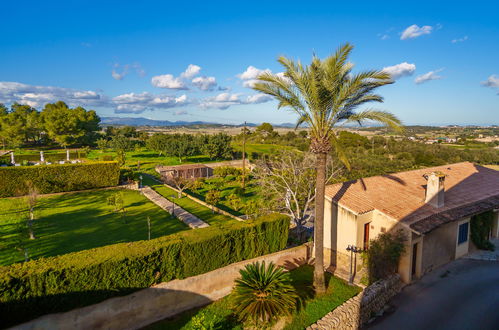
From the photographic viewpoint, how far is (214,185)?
31281mm

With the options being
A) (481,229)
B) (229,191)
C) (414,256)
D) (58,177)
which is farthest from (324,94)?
(58,177)

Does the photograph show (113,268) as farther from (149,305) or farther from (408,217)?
(408,217)

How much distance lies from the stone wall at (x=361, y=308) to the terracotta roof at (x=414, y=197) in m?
2.77

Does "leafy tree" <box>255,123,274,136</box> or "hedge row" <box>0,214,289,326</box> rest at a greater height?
"leafy tree" <box>255,123,274,136</box>

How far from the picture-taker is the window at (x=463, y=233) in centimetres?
→ 1478

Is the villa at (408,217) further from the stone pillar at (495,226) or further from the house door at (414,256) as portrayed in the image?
the stone pillar at (495,226)

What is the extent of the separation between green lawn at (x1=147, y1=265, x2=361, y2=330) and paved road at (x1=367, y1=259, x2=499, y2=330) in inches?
62.4

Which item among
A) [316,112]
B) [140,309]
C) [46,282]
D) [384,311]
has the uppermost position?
[316,112]

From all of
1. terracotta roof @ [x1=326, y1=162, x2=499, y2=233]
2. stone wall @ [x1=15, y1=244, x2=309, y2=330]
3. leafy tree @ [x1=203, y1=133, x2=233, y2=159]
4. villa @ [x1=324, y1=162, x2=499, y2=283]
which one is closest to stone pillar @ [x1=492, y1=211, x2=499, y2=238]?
villa @ [x1=324, y1=162, x2=499, y2=283]

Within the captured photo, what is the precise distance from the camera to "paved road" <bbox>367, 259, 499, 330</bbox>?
10009 mm

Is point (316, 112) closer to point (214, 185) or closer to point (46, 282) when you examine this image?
point (46, 282)

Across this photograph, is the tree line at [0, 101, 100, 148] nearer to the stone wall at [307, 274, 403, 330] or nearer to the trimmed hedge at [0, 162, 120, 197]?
the trimmed hedge at [0, 162, 120, 197]

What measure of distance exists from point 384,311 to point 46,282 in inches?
451

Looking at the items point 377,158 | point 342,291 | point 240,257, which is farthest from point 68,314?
point 377,158
